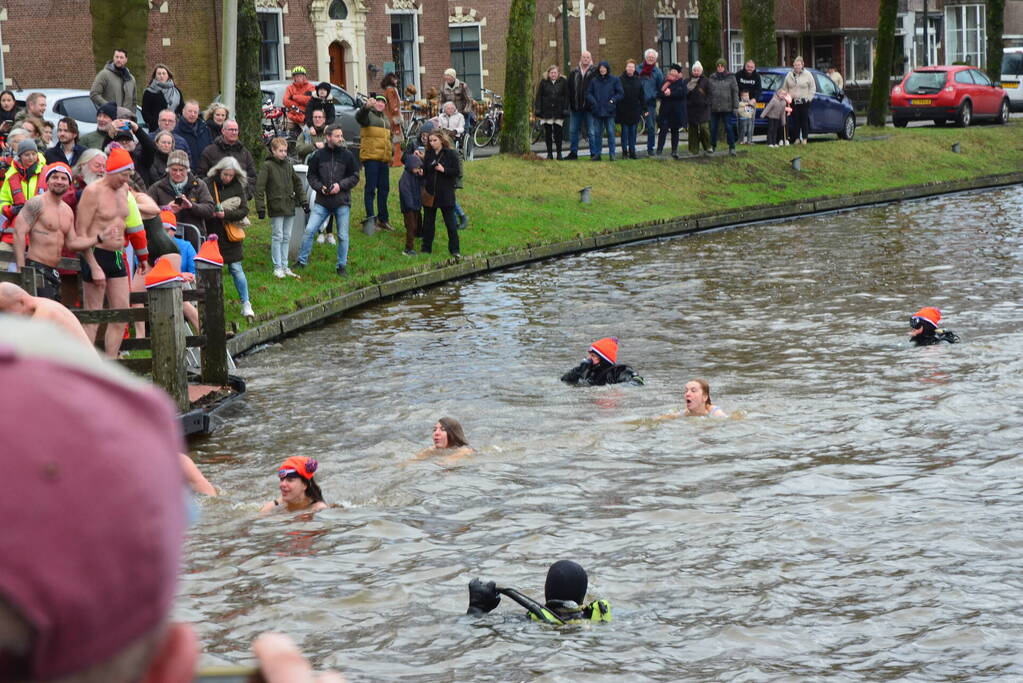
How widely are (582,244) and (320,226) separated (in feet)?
21.5

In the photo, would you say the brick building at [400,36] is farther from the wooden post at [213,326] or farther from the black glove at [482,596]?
the black glove at [482,596]

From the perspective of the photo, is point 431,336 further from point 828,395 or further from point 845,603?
point 845,603

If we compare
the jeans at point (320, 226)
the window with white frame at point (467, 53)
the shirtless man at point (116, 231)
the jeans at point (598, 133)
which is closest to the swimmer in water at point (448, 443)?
the shirtless man at point (116, 231)

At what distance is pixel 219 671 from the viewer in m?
1.33

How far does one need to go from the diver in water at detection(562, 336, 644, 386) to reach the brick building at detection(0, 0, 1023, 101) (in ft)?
64.5

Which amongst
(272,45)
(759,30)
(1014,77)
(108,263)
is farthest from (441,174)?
(1014,77)

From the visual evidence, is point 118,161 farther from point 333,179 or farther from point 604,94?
point 604,94

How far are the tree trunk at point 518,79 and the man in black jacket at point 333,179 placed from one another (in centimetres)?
1101

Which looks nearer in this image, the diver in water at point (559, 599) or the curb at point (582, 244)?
the diver in water at point (559, 599)

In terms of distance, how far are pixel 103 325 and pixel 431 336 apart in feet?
15.9

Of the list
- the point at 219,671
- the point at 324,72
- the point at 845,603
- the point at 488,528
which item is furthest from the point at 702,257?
the point at 219,671

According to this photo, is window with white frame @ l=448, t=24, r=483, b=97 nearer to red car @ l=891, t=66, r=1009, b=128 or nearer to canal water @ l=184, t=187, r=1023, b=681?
red car @ l=891, t=66, r=1009, b=128

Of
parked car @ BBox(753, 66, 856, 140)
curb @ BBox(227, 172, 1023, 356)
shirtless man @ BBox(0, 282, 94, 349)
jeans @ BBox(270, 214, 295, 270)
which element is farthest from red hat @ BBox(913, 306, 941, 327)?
parked car @ BBox(753, 66, 856, 140)

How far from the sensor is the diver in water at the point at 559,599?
8312mm
